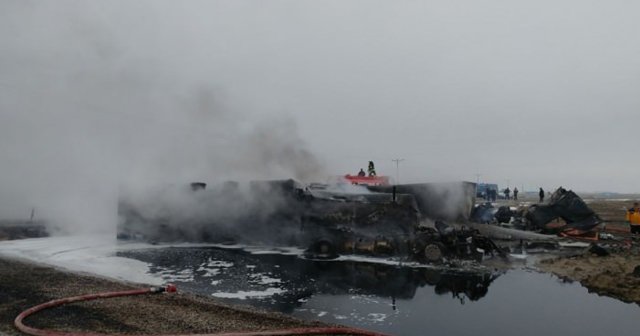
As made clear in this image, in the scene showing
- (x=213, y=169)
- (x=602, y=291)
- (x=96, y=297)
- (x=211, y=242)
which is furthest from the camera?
(x=213, y=169)

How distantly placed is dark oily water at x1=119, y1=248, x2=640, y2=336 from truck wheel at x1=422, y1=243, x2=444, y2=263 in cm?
97

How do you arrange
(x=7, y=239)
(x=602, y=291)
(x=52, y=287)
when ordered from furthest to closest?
(x=7, y=239) < (x=602, y=291) < (x=52, y=287)

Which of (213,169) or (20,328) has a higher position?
(213,169)

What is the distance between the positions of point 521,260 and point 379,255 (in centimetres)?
450

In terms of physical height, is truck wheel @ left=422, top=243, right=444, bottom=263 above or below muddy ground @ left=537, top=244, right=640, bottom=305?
above

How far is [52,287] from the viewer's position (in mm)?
9039

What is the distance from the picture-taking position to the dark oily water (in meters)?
7.79

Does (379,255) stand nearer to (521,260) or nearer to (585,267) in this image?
(521,260)

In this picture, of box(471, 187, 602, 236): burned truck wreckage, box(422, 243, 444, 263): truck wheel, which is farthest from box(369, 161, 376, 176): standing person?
box(422, 243, 444, 263): truck wheel

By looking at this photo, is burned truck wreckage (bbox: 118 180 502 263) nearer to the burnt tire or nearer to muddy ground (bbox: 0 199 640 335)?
the burnt tire

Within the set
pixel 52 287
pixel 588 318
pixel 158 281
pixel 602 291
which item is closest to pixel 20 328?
pixel 52 287

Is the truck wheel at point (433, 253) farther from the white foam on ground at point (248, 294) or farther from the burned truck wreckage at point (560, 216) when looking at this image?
the burned truck wreckage at point (560, 216)

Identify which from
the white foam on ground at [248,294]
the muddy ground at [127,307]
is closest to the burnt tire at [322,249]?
the white foam on ground at [248,294]

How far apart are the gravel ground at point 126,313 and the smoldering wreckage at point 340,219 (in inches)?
277
